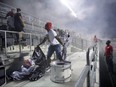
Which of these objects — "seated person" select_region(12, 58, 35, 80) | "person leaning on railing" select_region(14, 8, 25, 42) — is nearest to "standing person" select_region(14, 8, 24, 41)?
"person leaning on railing" select_region(14, 8, 25, 42)

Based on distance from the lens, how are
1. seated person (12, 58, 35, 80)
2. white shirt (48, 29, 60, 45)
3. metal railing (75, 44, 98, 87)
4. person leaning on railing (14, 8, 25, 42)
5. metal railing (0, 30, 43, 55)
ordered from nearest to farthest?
1. metal railing (75, 44, 98, 87)
2. seated person (12, 58, 35, 80)
3. white shirt (48, 29, 60, 45)
4. metal railing (0, 30, 43, 55)
5. person leaning on railing (14, 8, 25, 42)

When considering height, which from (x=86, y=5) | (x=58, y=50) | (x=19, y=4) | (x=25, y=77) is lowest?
(x=25, y=77)

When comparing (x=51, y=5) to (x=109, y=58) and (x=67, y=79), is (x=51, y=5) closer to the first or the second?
(x=109, y=58)

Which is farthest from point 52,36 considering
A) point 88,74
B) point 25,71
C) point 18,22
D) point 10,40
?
point 88,74

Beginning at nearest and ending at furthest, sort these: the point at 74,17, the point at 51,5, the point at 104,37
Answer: the point at 51,5 → the point at 74,17 → the point at 104,37

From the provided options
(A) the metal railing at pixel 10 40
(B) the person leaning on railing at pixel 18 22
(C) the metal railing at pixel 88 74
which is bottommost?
(C) the metal railing at pixel 88 74

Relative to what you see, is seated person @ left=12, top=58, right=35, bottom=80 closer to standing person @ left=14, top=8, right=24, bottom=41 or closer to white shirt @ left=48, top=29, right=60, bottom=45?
white shirt @ left=48, top=29, right=60, bottom=45

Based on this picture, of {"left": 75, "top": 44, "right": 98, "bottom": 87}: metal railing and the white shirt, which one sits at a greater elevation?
the white shirt

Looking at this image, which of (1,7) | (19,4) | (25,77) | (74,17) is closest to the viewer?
(25,77)

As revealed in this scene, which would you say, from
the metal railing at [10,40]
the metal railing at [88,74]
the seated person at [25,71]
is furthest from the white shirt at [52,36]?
the metal railing at [88,74]

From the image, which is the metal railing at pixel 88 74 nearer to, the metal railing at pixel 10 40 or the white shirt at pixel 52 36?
the white shirt at pixel 52 36

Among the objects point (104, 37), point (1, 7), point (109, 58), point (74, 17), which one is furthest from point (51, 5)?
point (104, 37)

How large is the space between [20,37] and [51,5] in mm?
13955

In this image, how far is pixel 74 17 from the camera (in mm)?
27906
